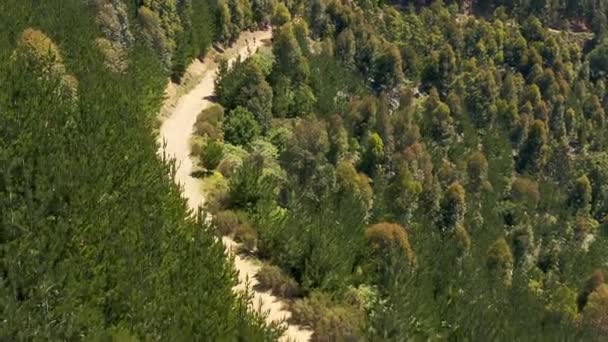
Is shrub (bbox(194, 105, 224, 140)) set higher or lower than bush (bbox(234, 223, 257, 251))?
lower

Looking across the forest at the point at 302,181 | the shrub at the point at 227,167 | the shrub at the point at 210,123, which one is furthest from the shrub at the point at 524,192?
the shrub at the point at 227,167

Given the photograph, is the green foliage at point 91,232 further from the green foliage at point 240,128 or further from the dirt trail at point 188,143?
the green foliage at point 240,128

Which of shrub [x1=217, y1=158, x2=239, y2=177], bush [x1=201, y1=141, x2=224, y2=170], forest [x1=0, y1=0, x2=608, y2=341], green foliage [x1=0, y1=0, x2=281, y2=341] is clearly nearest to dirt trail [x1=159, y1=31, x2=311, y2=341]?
forest [x1=0, y1=0, x2=608, y2=341]

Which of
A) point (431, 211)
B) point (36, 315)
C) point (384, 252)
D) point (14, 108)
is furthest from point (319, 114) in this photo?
point (36, 315)

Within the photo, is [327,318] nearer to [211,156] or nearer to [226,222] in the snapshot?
[226,222]

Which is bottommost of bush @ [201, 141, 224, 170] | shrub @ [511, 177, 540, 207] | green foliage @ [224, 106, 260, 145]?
shrub @ [511, 177, 540, 207]

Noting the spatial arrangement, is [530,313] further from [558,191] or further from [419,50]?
[419,50]

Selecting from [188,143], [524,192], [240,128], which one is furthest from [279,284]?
[524,192]

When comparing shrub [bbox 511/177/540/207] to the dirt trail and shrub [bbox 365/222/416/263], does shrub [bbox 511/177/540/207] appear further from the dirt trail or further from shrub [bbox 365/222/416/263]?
shrub [bbox 365/222/416/263]
